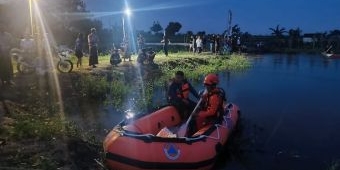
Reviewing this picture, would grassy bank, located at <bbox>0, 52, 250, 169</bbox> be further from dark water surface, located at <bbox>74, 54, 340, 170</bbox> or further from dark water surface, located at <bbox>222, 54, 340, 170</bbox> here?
dark water surface, located at <bbox>222, 54, 340, 170</bbox>

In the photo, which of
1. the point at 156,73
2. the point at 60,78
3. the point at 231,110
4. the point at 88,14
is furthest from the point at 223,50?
the point at 231,110

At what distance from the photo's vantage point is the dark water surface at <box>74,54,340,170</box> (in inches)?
449

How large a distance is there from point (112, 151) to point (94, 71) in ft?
38.9

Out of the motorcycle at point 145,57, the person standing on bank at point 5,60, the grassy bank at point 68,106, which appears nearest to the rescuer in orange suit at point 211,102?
the grassy bank at point 68,106

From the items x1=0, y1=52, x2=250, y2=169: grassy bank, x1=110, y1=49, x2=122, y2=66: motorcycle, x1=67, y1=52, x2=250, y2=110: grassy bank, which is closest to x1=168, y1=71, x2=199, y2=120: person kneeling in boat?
x1=0, y1=52, x2=250, y2=169: grassy bank

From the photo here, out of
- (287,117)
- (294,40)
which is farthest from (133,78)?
(294,40)

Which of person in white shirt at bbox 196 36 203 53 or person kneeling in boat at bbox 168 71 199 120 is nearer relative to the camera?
person kneeling in boat at bbox 168 71 199 120

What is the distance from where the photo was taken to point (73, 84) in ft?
58.3

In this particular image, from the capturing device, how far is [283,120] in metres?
16.0

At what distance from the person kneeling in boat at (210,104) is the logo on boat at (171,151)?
2296 millimetres

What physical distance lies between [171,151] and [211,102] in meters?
2.78

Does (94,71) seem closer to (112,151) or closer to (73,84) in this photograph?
(73,84)

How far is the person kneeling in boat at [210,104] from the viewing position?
37.5 ft

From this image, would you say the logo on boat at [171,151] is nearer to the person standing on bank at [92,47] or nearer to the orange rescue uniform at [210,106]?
the orange rescue uniform at [210,106]
